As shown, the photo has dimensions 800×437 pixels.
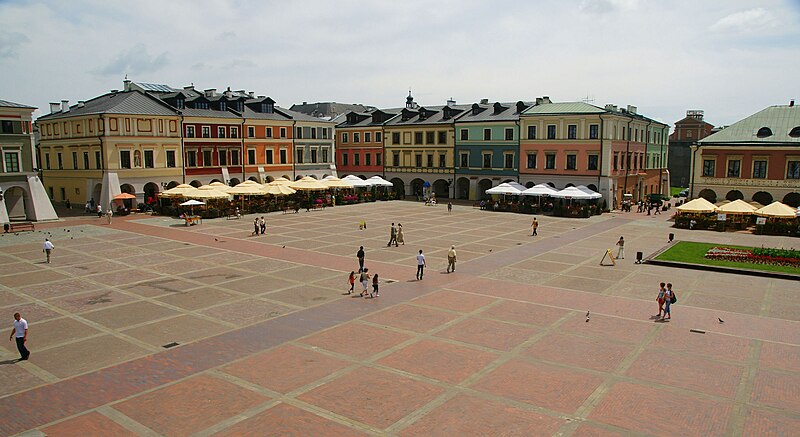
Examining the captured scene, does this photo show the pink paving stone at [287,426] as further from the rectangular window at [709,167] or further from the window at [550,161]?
the window at [550,161]

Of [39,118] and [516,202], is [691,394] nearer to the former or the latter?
[516,202]

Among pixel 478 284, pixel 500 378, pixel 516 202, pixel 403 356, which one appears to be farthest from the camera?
pixel 516 202

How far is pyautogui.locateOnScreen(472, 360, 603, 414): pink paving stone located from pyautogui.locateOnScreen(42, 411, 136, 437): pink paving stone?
8.50 meters

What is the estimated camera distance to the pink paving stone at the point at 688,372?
14531mm

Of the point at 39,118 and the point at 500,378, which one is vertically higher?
the point at 39,118

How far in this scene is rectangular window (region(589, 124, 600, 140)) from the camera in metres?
56.1

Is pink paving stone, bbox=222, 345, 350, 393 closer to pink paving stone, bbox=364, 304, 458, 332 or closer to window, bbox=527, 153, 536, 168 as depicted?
pink paving stone, bbox=364, 304, 458, 332

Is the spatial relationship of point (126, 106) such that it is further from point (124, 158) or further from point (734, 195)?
point (734, 195)

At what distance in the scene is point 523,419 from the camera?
41.9ft

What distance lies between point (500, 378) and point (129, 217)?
45.0 metres

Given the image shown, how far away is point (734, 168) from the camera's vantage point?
49969 millimetres

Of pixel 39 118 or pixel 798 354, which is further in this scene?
pixel 39 118

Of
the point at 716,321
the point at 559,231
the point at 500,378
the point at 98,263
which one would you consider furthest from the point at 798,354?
the point at 98,263

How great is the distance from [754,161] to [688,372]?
4170cm
